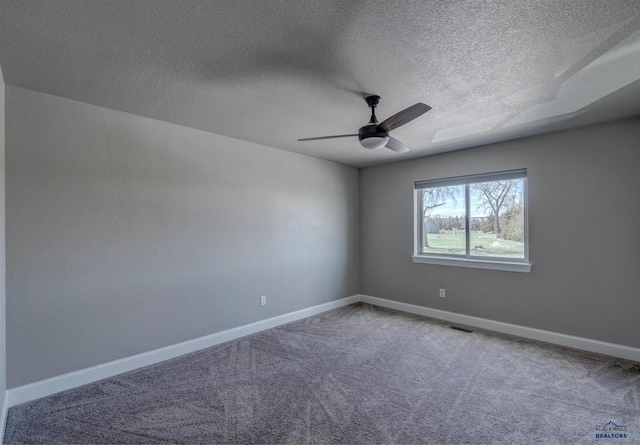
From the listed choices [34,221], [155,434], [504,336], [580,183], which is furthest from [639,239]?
[34,221]

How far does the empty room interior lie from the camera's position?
5.83 ft

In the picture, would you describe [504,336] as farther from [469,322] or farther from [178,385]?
[178,385]

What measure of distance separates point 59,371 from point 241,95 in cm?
270

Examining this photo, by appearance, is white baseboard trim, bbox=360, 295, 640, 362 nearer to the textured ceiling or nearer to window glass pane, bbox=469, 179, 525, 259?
window glass pane, bbox=469, 179, 525, 259

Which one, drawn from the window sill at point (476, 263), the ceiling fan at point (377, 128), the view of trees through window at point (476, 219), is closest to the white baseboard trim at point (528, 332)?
the window sill at point (476, 263)

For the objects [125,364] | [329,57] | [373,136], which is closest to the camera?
[329,57]

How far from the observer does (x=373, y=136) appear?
246 centimetres

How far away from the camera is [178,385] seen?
254cm

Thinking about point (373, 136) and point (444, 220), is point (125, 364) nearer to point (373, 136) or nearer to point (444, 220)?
point (373, 136)

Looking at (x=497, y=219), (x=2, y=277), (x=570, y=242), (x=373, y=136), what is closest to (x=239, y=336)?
(x=2, y=277)

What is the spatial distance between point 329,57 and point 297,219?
104 inches

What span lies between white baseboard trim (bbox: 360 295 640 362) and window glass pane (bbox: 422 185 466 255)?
89 centimetres

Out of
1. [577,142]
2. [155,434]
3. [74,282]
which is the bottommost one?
[155,434]

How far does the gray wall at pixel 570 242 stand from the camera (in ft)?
9.94
